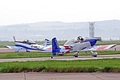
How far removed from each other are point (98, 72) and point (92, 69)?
0.57 m

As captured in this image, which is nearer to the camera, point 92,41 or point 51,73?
point 51,73

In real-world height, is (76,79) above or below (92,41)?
below

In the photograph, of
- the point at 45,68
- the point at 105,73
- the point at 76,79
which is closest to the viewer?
the point at 76,79

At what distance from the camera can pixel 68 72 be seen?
22625 millimetres

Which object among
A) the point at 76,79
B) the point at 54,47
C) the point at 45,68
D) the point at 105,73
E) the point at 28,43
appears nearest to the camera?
the point at 76,79

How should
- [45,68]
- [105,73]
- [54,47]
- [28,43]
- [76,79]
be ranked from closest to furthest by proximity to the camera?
[76,79], [105,73], [45,68], [54,47], [28,43]

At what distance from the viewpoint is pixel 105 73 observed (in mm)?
21859

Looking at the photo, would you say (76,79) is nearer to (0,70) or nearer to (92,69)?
(92,69)

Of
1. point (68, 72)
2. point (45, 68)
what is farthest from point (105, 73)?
point (45, 68)

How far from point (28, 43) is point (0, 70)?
2081 inches

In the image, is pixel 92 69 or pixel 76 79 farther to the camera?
pixel 92 69

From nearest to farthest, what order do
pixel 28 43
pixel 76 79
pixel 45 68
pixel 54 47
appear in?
pixel 76 79 → pixel 45 68 → pixel 54 47 → pixel 28 43

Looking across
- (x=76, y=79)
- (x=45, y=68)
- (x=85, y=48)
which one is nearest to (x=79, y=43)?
(x=85, y=48)

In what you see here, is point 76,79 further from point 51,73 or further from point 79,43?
point 79,43
